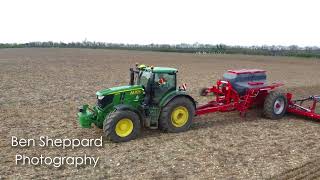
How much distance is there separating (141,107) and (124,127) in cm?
81

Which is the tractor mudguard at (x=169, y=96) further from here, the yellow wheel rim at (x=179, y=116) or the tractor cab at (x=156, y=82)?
the yellow wheel rim at (x=179, y=116)

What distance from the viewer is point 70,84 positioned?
65.2 feet

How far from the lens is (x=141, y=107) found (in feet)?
31.7

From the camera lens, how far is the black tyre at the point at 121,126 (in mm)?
8836

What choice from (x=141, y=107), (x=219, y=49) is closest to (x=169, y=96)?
(x=141, y=107)

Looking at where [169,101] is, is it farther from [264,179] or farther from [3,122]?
[3,122]

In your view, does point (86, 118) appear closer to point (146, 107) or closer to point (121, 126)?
point (121, 126)

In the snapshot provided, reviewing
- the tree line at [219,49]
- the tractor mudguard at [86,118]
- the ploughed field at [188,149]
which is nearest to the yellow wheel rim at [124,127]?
the ploughed field at [188,149]

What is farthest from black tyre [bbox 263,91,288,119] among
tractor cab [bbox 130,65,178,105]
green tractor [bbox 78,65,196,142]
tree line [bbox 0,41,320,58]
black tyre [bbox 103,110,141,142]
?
tree line [bbox 0,41,320,58]

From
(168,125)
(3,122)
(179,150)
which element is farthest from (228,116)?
(3,122)

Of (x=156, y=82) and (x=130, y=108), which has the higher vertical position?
(x=156, y=82)

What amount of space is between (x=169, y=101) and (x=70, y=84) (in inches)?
447

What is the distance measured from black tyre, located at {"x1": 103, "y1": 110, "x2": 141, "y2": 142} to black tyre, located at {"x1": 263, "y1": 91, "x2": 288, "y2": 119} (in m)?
4.51

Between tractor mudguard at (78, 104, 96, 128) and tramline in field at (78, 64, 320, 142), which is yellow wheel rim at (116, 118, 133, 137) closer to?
tramline in field at (78, 64, 320, 142)
